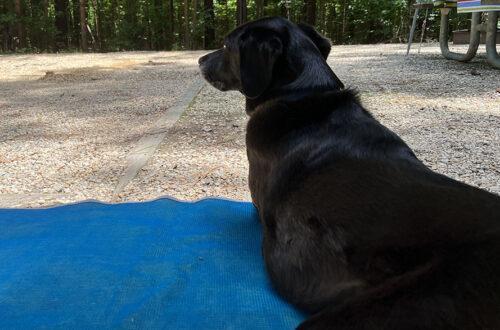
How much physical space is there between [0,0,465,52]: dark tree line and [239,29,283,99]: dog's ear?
1509 centimetres

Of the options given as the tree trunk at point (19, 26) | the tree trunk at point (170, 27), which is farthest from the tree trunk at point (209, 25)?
the tree trunk at point (19, 26)

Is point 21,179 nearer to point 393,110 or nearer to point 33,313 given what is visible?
point 33,313

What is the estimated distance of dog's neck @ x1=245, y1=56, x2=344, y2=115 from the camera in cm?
221

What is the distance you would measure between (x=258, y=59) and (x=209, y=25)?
1758 centimetres

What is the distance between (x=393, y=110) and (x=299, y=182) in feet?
12.7

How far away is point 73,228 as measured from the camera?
2.61 m

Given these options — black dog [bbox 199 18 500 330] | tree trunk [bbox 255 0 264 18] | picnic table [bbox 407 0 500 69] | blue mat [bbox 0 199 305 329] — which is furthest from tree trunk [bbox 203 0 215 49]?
black dog [bbox 199 18 500 330]

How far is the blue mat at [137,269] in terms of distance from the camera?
183 centimetres

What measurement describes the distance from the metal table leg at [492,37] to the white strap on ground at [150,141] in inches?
185

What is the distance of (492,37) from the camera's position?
7293 millimetres

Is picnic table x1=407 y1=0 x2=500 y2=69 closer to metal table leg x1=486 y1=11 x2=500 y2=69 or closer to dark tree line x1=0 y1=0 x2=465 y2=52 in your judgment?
metal table leg x1=486 y1=11 x2=500 y2=69

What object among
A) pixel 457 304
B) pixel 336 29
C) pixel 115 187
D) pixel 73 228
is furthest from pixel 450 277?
pixel 336 29

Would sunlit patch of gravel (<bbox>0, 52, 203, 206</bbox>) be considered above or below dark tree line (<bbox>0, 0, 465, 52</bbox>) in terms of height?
below

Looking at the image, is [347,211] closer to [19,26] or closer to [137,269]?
[137,269]
